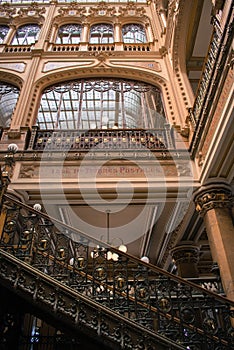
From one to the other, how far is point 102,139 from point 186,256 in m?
4.27

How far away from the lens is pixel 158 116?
9.59 m

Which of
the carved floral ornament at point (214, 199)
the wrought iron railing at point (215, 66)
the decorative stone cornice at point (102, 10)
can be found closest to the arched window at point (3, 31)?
the decorative stone cornice at point (102, 10)

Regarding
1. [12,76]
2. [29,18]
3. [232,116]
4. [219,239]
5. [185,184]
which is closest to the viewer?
[232,116]

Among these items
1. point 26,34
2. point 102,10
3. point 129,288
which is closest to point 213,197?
point 129,288

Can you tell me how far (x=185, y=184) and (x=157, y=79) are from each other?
473 cm

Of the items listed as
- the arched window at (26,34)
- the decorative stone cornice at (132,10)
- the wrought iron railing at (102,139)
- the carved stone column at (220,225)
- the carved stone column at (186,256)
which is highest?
the decorative stone cornice at (132,10)

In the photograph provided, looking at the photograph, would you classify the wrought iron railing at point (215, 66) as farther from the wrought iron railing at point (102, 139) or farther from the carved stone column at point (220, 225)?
the carved stone column at point (220, 225)

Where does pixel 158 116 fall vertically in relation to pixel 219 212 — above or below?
above

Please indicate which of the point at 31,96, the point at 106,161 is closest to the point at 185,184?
the point at 106,161

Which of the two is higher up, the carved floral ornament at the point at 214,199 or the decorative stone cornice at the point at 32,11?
the decorative stone cornice at the point at 32,11

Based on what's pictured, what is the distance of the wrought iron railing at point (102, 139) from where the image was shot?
7.21 meters

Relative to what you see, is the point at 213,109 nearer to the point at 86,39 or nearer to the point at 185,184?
the point at 185,184

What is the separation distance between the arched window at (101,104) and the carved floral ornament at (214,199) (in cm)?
359

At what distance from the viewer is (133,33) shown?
12664 mm
